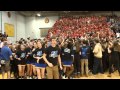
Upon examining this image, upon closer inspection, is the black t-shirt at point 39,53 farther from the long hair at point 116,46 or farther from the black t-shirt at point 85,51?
the long hair at point 116,46

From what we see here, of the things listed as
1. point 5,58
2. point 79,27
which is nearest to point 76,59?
point 79,27

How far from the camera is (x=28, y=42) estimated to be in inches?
459

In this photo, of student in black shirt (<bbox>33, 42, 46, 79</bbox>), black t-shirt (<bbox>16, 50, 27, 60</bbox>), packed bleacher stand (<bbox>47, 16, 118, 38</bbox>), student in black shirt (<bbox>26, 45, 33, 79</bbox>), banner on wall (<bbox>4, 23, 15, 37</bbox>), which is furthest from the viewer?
banner on wall (<bbox>4, 23, 15, 37</bbox>)

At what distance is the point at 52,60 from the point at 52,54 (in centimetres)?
19

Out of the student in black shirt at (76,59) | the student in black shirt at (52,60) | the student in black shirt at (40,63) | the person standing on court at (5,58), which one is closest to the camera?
the student in black shirt at (52,60)

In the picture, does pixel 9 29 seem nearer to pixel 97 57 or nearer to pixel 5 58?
pixel 5 58

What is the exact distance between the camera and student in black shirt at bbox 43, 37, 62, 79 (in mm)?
9734

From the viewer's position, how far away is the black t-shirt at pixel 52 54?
9828mm

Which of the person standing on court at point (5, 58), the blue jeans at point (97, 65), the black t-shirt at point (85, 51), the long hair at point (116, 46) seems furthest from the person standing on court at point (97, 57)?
the person standing on court at point (5, 58)

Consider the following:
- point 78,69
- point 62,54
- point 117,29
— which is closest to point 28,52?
point 62,54

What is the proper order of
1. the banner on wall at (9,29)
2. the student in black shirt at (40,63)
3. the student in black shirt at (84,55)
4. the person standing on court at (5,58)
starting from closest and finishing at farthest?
the student in black shirt at (40,63) → the person standing on court at (5,58) → the student in black shirt at (84,55) → the banner on wall at (9,29)

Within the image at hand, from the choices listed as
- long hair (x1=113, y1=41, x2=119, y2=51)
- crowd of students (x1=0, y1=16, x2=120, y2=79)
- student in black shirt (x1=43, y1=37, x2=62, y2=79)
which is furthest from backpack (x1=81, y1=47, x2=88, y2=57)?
student in black shirt (x1=43, y1=37, x2=62, y2=79)

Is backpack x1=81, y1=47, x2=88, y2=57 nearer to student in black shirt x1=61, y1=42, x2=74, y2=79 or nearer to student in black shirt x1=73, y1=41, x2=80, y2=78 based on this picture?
student in black shirt x1=73, y1=41, x2=80, y2=78
